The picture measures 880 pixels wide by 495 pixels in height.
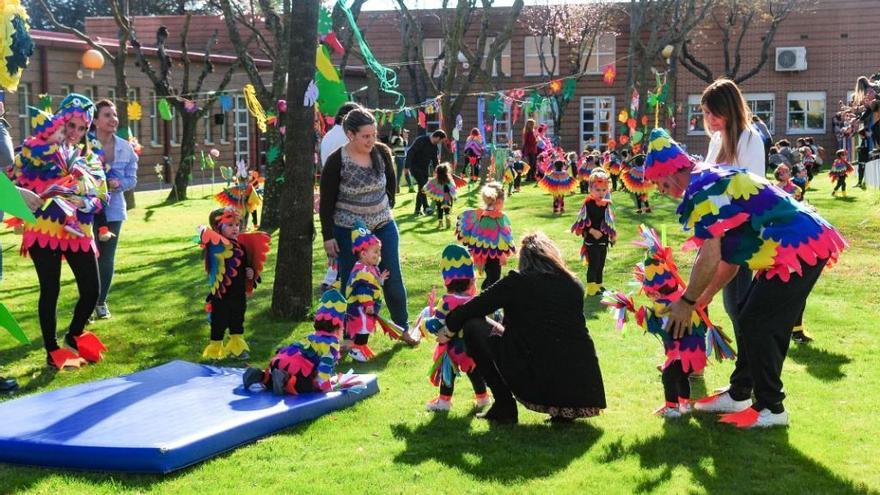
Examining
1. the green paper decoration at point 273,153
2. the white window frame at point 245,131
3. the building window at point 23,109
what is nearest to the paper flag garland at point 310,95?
the green paper decoration at point 273,153

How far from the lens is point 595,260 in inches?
389

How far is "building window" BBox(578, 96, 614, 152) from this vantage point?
4131 cm

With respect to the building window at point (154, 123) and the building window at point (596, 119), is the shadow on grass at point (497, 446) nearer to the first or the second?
the building window at point (154, 123)

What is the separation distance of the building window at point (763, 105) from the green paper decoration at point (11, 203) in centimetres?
3959

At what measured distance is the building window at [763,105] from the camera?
40.1 metres

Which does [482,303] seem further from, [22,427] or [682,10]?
[682,10]

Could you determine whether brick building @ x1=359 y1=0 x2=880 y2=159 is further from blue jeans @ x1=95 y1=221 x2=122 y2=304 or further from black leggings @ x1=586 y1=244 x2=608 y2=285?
blue jeans @ x1=95 y1=221 x2=122 y2=304

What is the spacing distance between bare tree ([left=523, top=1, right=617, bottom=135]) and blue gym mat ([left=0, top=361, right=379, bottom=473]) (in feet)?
116

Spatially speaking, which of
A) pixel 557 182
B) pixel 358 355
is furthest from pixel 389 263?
pixel 557 182

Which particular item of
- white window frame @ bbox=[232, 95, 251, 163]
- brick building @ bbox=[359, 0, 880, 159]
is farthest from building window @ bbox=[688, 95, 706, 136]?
white window frame @ bbox=[232, 95, 251, 163]

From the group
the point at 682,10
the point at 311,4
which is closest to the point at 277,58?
the point at 311,4

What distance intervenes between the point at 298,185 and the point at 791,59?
35.6 meters

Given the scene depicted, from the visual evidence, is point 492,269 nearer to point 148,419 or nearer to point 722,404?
A: point 722,404

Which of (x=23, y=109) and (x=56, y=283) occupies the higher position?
(x=23, y=109)
